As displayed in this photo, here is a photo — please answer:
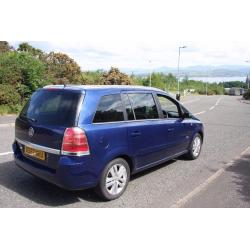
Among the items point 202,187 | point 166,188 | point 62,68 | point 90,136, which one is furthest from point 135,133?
point 62,68

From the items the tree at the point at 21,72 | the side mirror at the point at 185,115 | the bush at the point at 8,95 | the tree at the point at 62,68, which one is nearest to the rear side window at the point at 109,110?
the side mirror at the point at 185,115

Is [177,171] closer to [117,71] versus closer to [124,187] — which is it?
[124,187]

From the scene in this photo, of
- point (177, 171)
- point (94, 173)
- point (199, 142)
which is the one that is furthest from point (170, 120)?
point (94, 173)

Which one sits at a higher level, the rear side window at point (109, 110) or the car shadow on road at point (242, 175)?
the rear side window at point (109, 110)

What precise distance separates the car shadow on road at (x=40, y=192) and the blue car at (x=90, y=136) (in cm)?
37

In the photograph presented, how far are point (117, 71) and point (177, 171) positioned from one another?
80.5 ft

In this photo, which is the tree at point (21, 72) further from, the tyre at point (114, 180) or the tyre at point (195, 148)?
the tyre at point (114, 180)

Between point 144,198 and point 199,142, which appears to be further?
point 199,142

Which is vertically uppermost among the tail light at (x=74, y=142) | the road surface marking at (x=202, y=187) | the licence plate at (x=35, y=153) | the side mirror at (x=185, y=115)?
the side mirror at (x=185, y=115)

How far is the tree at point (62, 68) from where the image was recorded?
2007 centimetres

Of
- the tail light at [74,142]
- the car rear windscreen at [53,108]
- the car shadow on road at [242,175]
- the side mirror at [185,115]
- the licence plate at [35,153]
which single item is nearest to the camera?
the tail light at [74,142]

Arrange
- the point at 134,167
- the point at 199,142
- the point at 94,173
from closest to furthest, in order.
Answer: the point at 94,173, the point at 134,167, the point at 199,142

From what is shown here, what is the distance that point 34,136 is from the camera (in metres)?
4.63
